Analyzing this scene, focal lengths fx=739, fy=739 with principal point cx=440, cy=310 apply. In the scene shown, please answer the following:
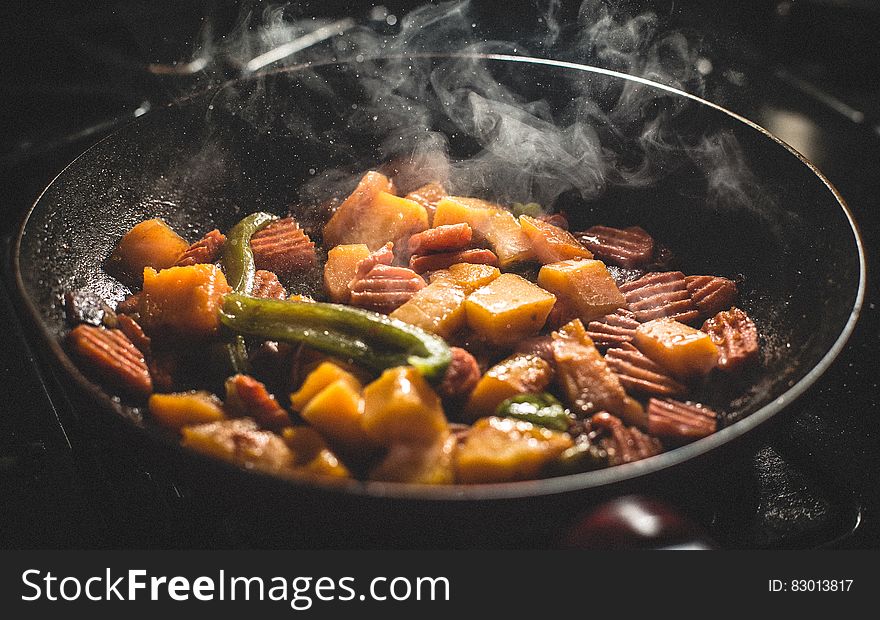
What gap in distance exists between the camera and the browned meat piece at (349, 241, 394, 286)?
103 inches

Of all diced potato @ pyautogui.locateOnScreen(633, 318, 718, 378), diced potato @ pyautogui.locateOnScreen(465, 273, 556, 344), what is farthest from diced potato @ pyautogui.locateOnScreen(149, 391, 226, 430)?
diced potato @ pyautogui.locateOnScreen(633, 318, 718, 378)

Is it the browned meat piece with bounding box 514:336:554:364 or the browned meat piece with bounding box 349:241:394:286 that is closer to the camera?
the browned meat piece with bounding box 514:336:554:364

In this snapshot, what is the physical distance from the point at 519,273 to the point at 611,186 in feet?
2.27

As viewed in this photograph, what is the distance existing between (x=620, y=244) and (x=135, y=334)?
180cm

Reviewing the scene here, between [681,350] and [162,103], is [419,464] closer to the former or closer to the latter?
[681,350]

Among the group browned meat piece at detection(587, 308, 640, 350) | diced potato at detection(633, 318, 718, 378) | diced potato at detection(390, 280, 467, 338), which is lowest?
diced potato at detection(633, 318, 718, 378)

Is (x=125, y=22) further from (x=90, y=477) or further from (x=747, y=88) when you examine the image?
(x=747, y=88)

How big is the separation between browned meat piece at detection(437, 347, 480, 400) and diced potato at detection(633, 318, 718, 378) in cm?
60

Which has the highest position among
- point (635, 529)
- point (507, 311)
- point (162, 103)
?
point (162, 103)

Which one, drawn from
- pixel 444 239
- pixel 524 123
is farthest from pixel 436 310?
pixel 524 123

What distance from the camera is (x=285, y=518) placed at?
1.74 meters

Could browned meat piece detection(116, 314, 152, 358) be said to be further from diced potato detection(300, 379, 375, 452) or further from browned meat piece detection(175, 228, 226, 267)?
diced potato detection(300, 379, 375, 452)

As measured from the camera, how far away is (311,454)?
1849mm

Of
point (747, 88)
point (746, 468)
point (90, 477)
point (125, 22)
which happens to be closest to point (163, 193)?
point (90, 477)
